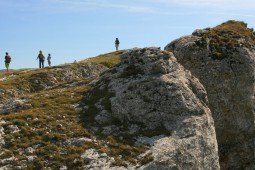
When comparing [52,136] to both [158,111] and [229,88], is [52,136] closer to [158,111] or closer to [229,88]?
[158,111]

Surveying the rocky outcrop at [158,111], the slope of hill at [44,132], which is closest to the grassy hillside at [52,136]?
the slope of hill at [44,132]

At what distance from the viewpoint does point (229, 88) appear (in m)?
38.9

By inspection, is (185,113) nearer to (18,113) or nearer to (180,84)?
(180,84)

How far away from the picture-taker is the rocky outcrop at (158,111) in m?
27.0

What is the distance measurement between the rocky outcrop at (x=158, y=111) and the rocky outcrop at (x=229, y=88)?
20.4 ft

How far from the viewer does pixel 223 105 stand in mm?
38312

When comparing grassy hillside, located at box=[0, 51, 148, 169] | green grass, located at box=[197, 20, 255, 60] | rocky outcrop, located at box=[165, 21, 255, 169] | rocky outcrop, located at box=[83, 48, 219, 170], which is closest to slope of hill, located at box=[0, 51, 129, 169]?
grassy hillside, located at box=[0, 51, 148, 169]

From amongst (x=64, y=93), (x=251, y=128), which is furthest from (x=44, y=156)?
(x=251, y=128)

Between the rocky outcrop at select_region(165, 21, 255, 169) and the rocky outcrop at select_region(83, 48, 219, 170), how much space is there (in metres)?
6.22

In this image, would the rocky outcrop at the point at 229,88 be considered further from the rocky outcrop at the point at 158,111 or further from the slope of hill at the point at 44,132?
the slope of hill at the point at 44,132

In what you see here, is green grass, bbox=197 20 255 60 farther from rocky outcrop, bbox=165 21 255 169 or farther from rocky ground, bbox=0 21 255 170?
rocky ground, bbox=0 21 255 170

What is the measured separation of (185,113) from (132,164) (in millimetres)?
6998

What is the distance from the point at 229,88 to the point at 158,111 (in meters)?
12.3

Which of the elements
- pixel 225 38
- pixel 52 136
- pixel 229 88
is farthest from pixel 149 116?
pixel 225 38
